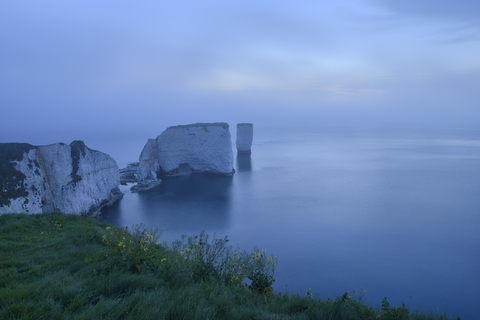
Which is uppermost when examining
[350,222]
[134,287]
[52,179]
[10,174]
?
[10,174]

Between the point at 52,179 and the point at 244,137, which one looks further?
the point at 244,137

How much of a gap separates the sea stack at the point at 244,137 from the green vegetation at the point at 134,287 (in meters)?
41.4

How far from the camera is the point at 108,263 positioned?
13.0 ft

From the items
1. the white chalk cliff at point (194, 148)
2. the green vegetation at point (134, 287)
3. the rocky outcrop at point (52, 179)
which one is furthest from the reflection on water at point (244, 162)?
the green vegetation at point (134, 287)

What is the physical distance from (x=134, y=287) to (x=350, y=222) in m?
16.2

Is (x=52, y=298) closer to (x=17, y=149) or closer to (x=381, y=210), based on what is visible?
(x=17, y=149)

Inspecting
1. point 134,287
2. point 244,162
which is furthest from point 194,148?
point 134,287

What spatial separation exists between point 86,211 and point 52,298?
662 inches

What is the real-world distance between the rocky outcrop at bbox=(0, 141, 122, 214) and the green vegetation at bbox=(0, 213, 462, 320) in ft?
27.1

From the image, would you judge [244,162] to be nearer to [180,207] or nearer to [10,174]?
[180,207]

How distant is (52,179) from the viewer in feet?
49.4

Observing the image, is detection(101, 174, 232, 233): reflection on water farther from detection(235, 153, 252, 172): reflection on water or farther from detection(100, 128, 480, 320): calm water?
detection(235, 153, 252, 172): reflection on water

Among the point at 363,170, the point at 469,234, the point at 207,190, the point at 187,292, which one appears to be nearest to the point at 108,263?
the point at 187,292

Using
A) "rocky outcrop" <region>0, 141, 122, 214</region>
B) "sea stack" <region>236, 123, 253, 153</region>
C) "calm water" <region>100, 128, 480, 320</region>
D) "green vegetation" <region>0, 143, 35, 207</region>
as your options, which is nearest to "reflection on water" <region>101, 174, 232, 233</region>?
"calm water" <region>100, 128, 480, 320</region>
